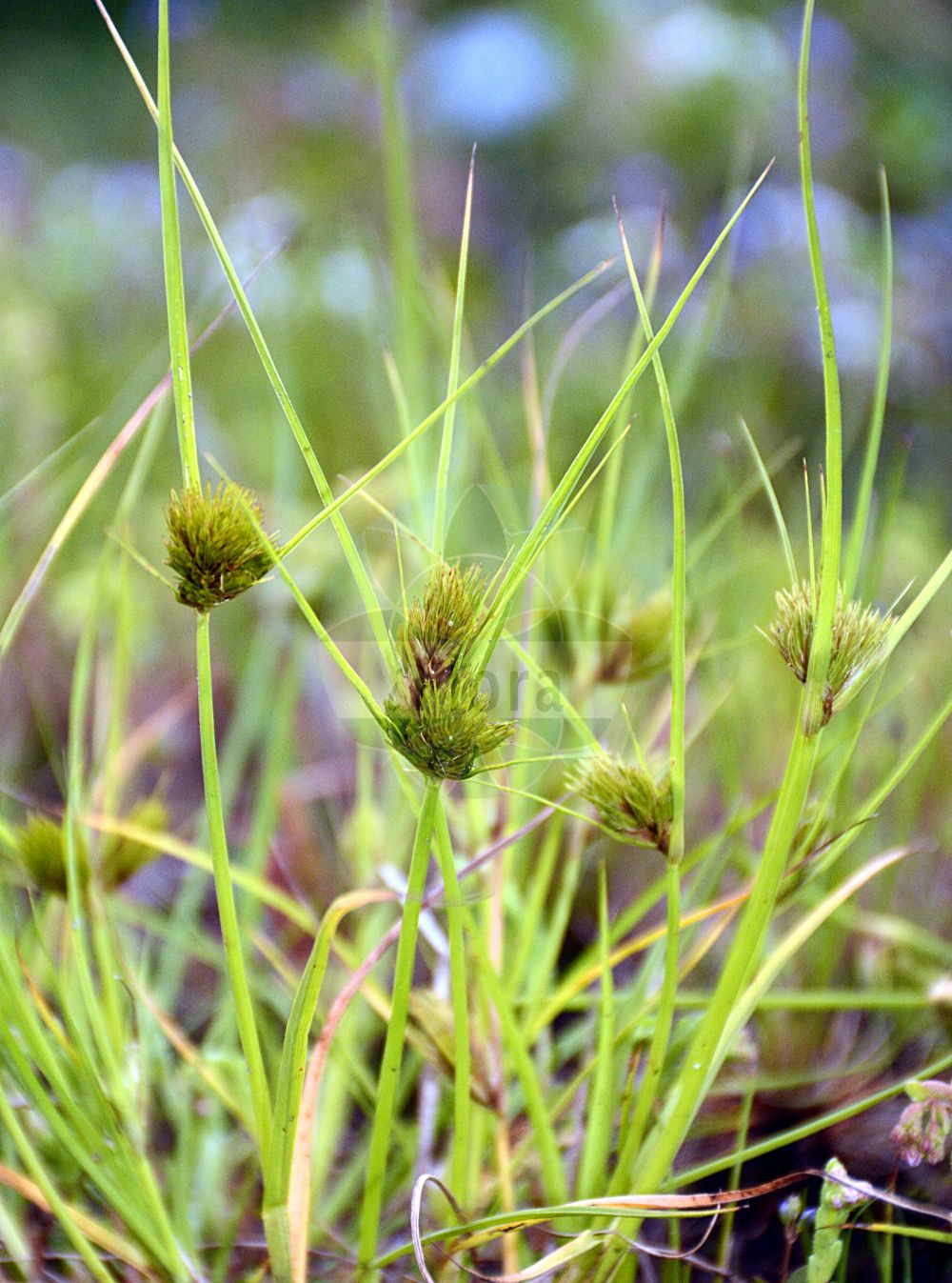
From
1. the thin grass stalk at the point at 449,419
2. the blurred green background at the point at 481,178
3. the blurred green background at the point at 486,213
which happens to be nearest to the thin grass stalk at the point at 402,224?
the thin grass stalk at the point at 449,419

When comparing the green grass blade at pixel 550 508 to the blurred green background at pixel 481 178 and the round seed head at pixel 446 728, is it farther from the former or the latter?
the blurred green background at pixel 481 178

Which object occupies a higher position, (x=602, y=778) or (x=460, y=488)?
(x=460, y=488)

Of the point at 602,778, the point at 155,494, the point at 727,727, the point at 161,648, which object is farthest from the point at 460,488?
the point at 155,494

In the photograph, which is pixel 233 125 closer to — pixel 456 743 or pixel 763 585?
pixel 763 585

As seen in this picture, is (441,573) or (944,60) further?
(944,60)

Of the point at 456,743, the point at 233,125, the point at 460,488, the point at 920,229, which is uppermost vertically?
the point at 233,125
